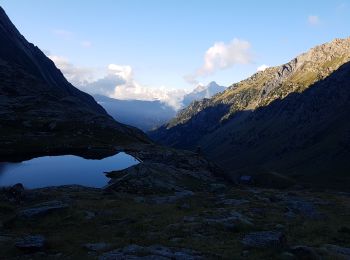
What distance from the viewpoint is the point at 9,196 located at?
49781 mm

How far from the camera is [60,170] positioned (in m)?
83.4

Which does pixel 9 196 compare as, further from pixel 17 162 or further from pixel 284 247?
pixel 17 162

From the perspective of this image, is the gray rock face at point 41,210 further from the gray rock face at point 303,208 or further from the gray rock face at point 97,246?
the gray rock face at point 303,208

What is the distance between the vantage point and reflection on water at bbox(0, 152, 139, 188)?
73562 millimetres

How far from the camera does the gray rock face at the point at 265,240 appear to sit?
3303cm

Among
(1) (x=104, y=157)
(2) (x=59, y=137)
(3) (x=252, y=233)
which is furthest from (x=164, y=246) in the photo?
(2) (x=59, y=137)

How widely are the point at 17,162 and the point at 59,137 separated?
85.5 ft

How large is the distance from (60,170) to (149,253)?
57.3 metres

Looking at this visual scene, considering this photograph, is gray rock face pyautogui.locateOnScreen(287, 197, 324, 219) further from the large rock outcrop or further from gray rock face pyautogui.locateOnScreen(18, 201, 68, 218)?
the large rock outcrop

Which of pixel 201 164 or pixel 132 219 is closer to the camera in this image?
pixel 132 219

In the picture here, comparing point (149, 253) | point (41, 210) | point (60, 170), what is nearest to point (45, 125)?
point (60, 170)

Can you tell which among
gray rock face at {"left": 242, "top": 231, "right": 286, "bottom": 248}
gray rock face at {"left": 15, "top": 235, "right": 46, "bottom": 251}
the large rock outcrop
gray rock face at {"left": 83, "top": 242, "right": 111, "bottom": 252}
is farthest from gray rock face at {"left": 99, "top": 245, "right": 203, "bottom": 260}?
the large rock outcrop

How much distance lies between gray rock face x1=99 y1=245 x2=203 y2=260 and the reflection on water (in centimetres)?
4173

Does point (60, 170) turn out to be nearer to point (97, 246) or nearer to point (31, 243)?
point (97, 246)
